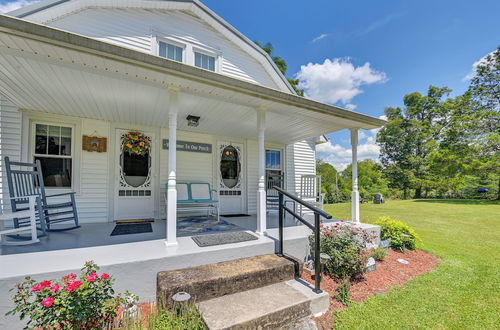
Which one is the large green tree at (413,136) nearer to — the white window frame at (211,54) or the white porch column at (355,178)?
the white porch column at (355,178)

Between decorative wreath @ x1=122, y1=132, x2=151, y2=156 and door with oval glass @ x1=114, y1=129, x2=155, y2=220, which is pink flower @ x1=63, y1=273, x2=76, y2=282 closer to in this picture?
door with oval glass @ x1=114, y1=129, x2=155, y2=220

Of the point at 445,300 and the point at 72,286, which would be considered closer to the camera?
the point at 72,286

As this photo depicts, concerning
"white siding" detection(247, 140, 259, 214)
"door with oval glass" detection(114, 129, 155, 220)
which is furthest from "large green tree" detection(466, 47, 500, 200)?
"door with oval glass" detection(114, 129, 155, 220)

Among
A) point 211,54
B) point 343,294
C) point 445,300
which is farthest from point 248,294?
point 211,54

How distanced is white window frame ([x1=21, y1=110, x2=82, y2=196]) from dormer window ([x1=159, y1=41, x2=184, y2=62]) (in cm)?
265

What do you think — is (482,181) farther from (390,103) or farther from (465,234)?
(465,234)

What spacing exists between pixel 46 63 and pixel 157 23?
4.03m

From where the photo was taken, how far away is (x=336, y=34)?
10.1 meters

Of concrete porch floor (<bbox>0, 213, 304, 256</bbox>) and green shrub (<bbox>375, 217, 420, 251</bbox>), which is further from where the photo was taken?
green shrub (<bbox>375, 217, 420, 251</bbox>)

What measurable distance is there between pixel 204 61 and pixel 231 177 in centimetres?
340

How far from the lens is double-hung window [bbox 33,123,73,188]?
4.22 metres

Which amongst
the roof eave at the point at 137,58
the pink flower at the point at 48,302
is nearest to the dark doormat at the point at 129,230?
the pink flower at the point at 48,302

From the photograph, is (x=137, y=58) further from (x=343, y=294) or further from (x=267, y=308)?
(x=343, y=294)

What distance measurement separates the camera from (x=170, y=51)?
18.7 ft
